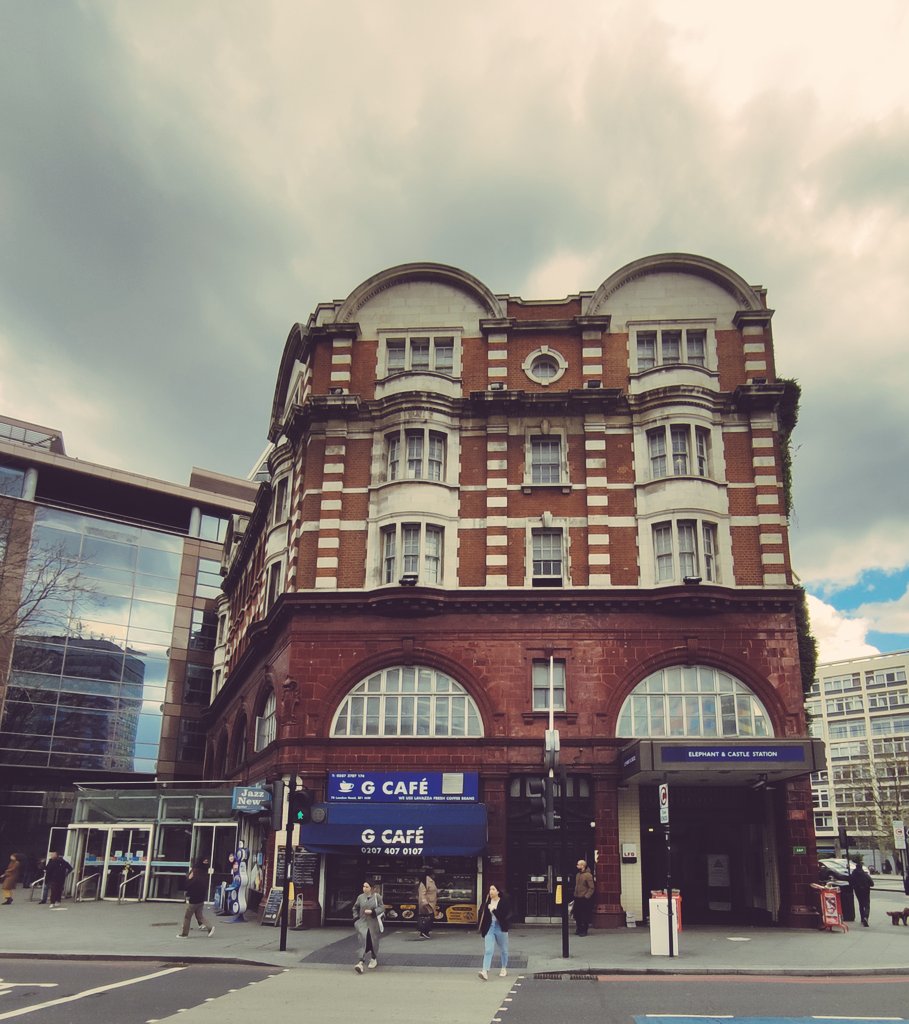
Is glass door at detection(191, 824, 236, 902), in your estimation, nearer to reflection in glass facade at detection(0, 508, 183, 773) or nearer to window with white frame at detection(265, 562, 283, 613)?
window with white frame at detection(265, 562, 283, 613)

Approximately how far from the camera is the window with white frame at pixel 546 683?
28.7 meters

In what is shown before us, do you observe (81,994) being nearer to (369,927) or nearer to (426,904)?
(369,927)

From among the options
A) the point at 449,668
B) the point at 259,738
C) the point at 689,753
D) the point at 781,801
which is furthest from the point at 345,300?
the point at 781,801

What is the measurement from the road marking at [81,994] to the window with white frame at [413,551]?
1398 cm

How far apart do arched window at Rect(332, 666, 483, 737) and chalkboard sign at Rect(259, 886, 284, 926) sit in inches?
189

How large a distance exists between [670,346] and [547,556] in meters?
8.90

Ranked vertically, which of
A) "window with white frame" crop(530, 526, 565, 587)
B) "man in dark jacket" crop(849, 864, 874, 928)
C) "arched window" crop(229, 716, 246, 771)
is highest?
"window with white frame" crop(530, 526, 565, 587)

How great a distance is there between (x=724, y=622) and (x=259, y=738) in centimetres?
1767

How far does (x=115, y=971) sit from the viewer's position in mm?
18047

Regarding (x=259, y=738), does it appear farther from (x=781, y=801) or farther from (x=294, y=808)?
(x=781, y=801)

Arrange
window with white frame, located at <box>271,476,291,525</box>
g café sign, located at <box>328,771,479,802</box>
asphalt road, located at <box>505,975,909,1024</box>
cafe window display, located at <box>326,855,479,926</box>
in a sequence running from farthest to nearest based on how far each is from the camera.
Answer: window with white frame, located at <box>271,476,291,525</box>, g café sign, located at <box>328,771,479,802</box>, cafe window display, located at <box>326,855,479,926</box>, asphalt road, located at <box>505,975,909,1024</box>

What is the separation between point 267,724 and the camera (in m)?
34.0

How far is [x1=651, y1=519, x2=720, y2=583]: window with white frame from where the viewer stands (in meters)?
29.5

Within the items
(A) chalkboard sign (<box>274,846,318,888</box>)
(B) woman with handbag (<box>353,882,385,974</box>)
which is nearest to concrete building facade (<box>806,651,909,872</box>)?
(A) chalkboard sign (<box>274,846,318,888</box>)
